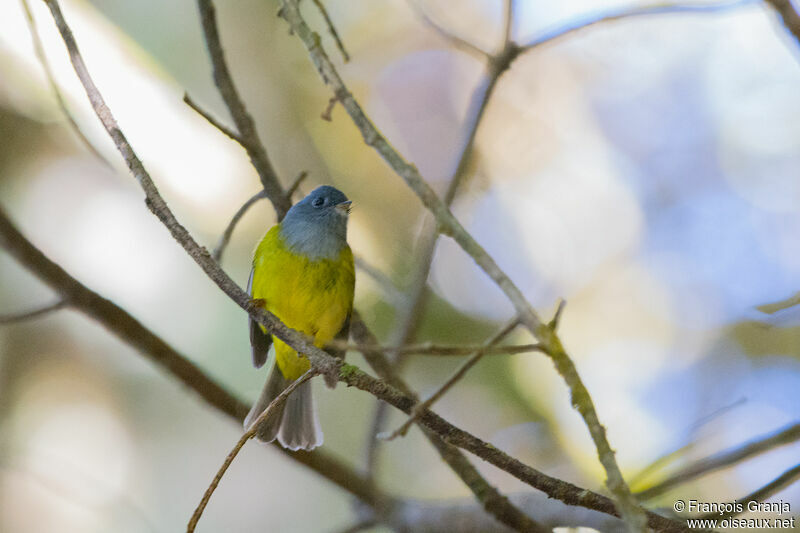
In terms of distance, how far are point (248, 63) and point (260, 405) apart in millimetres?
4011

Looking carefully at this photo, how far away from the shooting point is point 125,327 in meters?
2.84

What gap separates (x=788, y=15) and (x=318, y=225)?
225 cm

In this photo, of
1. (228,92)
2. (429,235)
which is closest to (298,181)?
(228,92)

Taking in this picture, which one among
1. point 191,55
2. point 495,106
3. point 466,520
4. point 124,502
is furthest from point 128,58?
point 466,520

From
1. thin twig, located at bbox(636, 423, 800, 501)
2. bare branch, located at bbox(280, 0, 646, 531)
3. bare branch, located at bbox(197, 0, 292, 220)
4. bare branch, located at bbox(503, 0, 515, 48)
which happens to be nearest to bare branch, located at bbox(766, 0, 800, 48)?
bare branch, located at bbox(503, 0, 515, 48)

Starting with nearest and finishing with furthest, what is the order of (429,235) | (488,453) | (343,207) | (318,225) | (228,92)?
(488,453) < (228,92) < (429,235) < (318,225) < (343,207)

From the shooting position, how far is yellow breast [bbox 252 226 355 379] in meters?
3.39

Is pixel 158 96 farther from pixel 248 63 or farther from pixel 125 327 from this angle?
pixel 125 327

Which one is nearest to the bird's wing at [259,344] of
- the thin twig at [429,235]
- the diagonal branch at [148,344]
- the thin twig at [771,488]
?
the diagonal branch at [148,344]

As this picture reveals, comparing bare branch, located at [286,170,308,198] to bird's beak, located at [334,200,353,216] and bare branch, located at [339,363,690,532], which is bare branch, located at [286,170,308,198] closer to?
bird's beak, located at [334,200,353,216]

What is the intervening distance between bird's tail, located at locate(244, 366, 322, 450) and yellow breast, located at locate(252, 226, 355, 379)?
8cm

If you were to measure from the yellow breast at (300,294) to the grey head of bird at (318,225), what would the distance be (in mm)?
44

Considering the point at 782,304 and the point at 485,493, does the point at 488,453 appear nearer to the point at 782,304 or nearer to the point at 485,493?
the point at 782,304

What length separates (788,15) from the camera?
1841 millimetres
